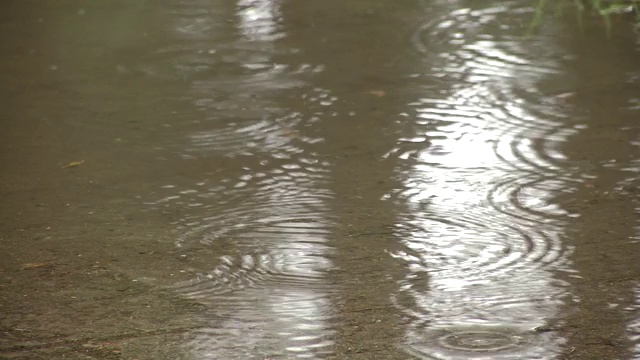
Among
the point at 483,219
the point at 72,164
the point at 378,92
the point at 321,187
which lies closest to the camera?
the point at 483,219

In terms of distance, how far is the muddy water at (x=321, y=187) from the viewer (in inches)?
176

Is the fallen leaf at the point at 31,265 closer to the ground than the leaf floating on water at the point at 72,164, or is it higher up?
higher up

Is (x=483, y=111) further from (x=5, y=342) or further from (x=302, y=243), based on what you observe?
(x=5, y=342)

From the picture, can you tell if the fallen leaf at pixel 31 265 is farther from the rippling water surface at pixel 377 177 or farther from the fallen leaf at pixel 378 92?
the fallen leaf at pixel 378 92

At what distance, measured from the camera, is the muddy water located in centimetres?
447

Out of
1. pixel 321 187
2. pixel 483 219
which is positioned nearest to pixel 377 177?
pixel 321 187

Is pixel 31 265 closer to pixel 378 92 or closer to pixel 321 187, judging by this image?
pixel 321 187

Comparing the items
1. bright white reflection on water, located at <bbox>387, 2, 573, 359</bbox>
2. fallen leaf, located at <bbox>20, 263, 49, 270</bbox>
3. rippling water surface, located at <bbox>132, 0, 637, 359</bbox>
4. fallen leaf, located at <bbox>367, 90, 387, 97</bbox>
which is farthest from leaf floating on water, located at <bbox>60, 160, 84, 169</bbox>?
fallen leaf, located at <bbox>367, 90, 387, 97</bbox>

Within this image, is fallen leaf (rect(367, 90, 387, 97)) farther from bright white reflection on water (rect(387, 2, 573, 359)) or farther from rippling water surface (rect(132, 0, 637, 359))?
bright white reflection on water (rect(387, 2, 573, 359))

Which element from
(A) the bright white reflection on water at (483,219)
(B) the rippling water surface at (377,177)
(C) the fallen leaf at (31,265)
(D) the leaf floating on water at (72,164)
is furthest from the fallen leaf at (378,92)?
(C) the fallen leaf at (31,265)

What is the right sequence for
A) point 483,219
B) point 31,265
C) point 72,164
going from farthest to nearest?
point 72,164 → point 483,219 → point 31,265

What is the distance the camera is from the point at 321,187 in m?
5.87

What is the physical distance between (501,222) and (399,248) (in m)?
0.56

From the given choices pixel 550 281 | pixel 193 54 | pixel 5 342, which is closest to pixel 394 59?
pixel 193 54
